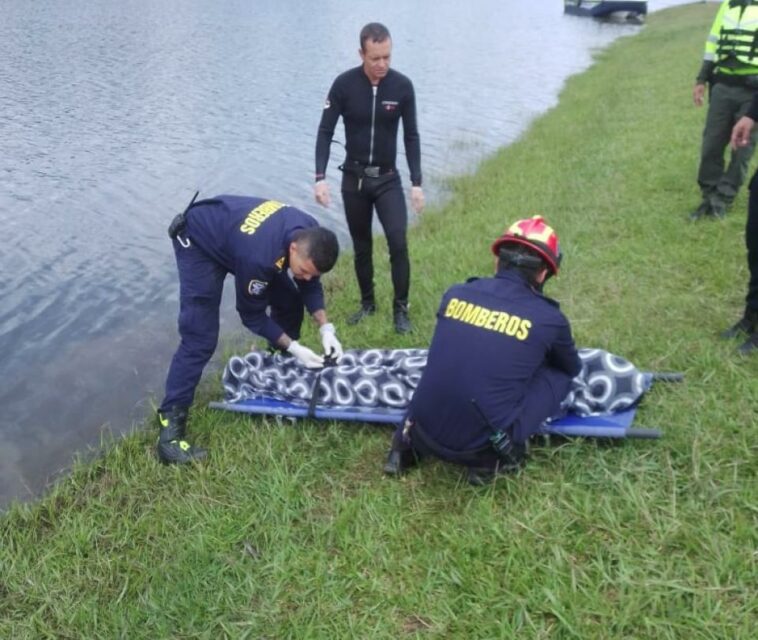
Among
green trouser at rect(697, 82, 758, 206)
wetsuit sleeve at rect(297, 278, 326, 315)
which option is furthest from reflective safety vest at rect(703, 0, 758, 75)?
wetsuit sleeve at rect(297, 278, 326, 315)

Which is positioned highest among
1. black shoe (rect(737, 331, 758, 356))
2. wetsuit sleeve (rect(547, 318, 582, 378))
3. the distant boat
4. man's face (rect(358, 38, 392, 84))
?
the distant boat

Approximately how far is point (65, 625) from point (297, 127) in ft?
40.4

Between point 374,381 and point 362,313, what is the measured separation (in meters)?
1.93

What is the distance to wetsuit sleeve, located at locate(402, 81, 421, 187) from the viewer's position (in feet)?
18.0

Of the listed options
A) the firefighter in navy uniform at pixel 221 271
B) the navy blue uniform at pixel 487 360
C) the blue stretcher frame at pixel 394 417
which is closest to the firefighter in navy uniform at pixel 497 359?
the navy blue uniform at pixel 487 360

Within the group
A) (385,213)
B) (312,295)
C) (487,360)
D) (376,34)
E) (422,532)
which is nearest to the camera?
(487,360)

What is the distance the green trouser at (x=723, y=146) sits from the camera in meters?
6.43

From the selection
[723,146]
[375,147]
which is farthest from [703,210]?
[375,147]

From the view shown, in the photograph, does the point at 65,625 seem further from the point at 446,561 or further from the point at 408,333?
the point at 408,333

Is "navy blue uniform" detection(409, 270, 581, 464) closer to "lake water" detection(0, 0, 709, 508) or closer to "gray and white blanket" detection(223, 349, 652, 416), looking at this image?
"gray and white blanket" detection(223, 349, 652, 416)

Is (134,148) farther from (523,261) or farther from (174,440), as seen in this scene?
(523,261)

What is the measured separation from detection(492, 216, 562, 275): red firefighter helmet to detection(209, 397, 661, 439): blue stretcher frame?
92 cm

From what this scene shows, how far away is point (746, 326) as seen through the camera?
180 inches

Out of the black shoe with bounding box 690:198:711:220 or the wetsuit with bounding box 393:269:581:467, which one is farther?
the black shoe with bounding box 690:198:711:220
